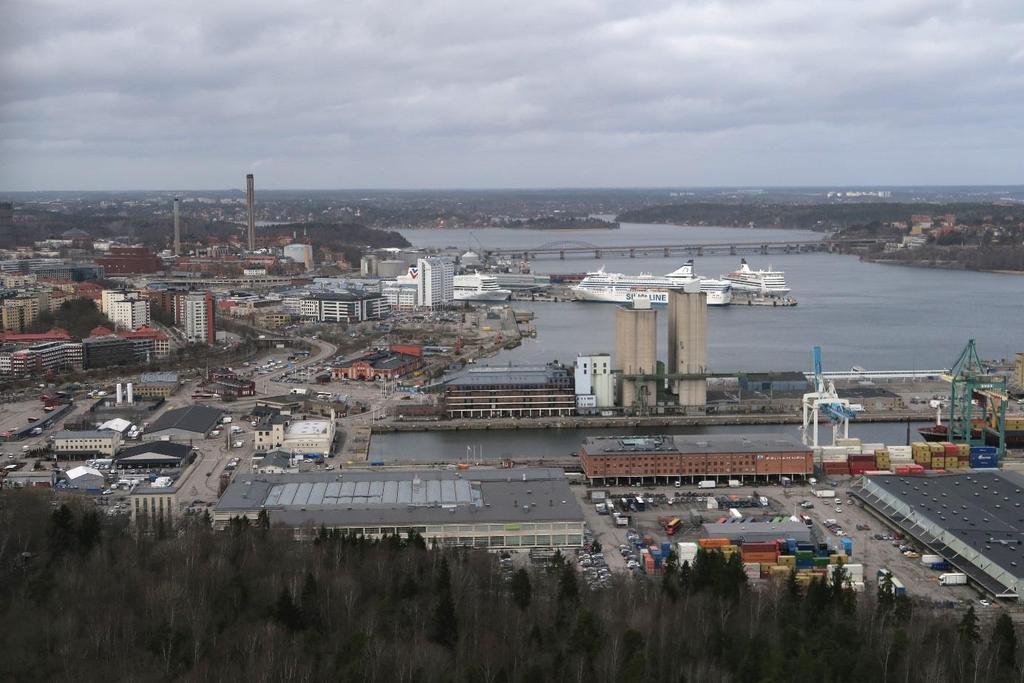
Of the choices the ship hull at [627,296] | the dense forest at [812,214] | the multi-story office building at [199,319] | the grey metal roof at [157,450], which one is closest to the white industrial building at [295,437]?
the grey metal roof at [157,450]

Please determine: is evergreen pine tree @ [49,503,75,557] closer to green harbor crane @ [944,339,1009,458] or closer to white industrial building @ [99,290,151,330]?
green harbor crane @ [944,339,1009,458]

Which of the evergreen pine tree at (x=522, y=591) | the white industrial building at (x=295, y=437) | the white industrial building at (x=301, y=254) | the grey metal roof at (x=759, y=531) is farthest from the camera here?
the white industrial building at (x=301, y=254)

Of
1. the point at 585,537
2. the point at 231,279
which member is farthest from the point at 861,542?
the point at 231,279

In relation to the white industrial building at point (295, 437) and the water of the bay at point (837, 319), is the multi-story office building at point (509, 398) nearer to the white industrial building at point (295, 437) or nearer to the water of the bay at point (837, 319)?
the white industrial building at point (295, 437)

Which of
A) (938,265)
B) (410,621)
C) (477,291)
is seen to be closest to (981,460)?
(410,621)

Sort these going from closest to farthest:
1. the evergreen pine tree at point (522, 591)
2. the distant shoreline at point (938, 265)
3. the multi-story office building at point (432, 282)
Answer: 1. the evergreen pine tree at point (522, 591)
2. the multi-story office building at point (432, 282)
3. the distant shoreline at point (938, 265)

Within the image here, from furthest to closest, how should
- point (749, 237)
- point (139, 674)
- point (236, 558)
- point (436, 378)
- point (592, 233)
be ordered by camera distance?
1. point (592, 233)
2. point (749, 237)
3. point (436, 378)
4. point (236, 558)
5. point (139, 674)

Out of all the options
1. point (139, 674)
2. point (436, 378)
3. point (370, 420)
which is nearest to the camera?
point (139, 674)

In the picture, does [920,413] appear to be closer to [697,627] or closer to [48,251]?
[697,627]
